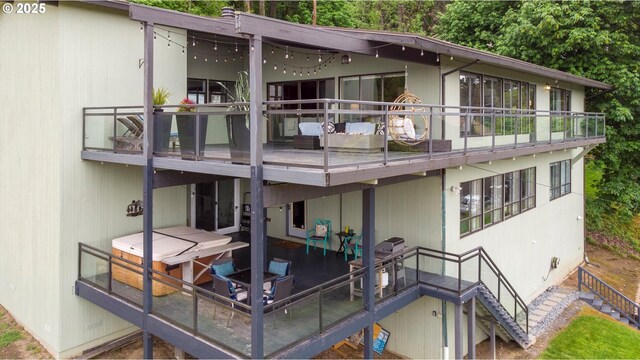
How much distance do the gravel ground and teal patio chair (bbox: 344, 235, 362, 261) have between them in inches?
208

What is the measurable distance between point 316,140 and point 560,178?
11.9 meters

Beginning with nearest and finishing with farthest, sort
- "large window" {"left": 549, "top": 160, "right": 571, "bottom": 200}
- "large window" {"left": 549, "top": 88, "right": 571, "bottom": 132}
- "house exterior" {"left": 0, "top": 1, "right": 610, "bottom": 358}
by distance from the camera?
"house exterior" {"left": 0, "top": 1, "right": 610, "bottom": 358}
"large window" {"left": 549, "top": 160, "right": 571, "bottom": 200}
"large window" {"left": 549, "top": 88, "right": 571, "bottom": 132}

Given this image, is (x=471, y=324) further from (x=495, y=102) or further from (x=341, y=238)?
(x=495, y=102)

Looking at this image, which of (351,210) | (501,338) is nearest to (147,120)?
(351,210)

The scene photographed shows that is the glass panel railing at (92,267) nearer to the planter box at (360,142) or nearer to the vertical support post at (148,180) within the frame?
the vertical support post at (148,180)

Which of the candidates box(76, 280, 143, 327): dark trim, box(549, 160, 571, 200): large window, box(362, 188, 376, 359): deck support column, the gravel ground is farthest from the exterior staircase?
box(76, 280, 143, 327): dark trim

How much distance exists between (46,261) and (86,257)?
880mm

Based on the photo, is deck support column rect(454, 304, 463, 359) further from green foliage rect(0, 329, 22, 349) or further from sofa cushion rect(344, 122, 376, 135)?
green foliage rect(0, 329, 22, 349)

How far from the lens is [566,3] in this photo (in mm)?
18000

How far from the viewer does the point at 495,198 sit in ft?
41.0

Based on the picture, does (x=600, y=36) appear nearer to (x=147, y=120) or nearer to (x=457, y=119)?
(x=457, y=119)

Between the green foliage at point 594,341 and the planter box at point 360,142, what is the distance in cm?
735

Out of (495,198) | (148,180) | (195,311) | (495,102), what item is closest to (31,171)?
(148,180)

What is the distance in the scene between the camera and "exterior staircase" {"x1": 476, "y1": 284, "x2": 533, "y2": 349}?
33.8ft
